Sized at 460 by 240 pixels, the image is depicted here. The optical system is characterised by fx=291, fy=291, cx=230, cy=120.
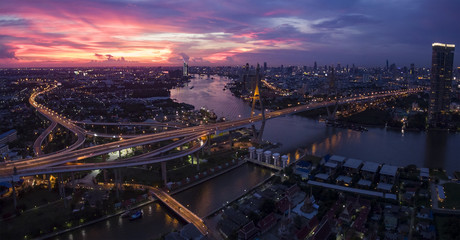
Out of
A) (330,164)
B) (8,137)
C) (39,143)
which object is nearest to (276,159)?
(330,164)

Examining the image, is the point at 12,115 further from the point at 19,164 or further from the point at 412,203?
the point at 412,203

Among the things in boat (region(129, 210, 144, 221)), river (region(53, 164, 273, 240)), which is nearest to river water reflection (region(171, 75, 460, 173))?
river (region(53, 164, 273, 240))

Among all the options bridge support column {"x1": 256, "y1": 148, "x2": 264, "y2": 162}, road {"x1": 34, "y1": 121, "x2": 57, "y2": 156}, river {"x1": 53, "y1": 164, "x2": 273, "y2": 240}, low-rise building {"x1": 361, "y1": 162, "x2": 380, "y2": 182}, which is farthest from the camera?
bridge support column {"x1": 256, "y1": 148, "x2": 264, "y2": 162}

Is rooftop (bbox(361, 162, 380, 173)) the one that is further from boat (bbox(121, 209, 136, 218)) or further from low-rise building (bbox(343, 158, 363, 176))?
boat (bbox(121, 209, 136, 218))

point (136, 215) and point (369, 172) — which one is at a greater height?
point (369, 172)

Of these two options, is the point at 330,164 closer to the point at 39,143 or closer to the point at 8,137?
the point at 39,143

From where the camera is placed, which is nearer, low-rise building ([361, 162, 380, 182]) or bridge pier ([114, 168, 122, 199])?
bridge pier ([114, 168, 122, 199])
